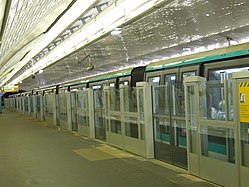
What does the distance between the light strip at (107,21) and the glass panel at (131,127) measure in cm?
279

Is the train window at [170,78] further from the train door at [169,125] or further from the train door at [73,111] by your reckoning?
the train door at [73,111]

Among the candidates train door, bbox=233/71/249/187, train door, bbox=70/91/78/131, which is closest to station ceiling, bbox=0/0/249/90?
train door, bbox=70/91/78/131

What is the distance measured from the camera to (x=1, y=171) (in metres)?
8.71

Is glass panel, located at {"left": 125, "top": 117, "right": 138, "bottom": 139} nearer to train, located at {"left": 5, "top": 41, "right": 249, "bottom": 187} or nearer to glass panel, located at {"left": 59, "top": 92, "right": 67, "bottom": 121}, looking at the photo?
train, located at {"left": 5, "top": 41, "right": 249, "bottom": 187}

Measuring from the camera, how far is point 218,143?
6.61m

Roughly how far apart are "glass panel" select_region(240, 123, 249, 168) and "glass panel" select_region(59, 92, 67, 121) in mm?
14080

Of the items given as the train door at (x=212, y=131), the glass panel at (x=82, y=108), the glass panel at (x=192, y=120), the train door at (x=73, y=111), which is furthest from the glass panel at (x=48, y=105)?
the train door at (x=212, y=131)

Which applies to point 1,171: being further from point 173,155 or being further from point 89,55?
point 89,55

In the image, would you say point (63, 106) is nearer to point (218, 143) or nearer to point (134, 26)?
point (134, 26)

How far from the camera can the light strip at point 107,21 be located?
27.1 ft

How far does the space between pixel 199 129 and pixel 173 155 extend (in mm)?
1644

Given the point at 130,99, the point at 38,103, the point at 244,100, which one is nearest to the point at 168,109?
the point at 130,99

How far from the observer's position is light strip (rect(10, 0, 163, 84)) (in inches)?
325

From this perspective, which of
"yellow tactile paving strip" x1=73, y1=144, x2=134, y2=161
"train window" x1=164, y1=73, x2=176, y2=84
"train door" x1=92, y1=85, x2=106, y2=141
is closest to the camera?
"yellow tactile paving strip" x1=73, y1=144, x2=134, y2=161
